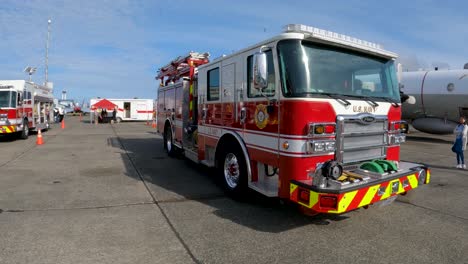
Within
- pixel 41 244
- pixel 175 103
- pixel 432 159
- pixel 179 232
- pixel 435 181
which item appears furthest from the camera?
pixel 432 159

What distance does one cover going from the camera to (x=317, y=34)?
13.9ft

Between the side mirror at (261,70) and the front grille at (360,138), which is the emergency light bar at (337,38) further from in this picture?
the front grille at (360,138)

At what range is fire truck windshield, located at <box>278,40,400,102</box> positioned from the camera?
4.18 m

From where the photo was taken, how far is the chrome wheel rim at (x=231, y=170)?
18.1 feet

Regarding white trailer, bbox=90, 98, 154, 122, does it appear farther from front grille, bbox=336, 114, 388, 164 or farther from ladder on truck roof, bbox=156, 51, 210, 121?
front grille, bbox=336, 114, 388, 164

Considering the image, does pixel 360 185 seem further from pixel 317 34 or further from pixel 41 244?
pixel 41 244

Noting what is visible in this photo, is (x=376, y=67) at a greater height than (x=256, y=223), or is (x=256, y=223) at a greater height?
(x=376, y=67)

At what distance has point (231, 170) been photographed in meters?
5.71

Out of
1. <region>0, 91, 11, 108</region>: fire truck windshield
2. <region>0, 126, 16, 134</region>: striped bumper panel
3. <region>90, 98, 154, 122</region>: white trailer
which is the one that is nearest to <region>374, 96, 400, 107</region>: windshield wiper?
<region>0, 126, 16, 134</region>: striped bumper panel

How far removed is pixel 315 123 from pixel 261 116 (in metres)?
0.91

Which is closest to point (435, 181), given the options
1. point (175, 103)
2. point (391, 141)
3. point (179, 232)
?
point (391, 141)

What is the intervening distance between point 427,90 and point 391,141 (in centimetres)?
1393

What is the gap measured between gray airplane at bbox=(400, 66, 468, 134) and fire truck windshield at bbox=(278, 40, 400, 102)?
11.8 meters

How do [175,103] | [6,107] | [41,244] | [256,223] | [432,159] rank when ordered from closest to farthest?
[41,244] → [256,223] → [175,103] → [432,159] → [6,107]
